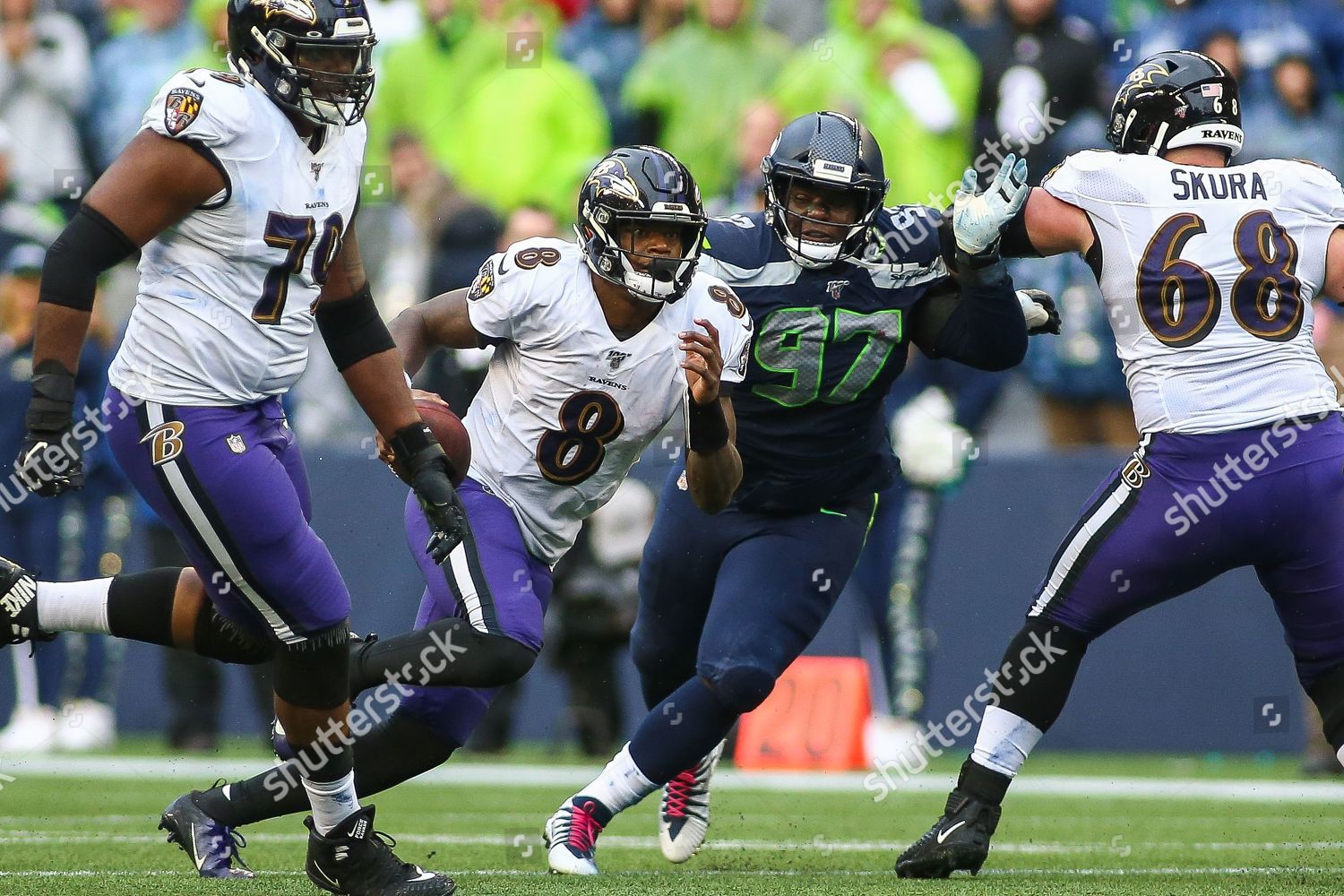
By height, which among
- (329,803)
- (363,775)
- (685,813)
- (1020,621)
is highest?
(329,803)

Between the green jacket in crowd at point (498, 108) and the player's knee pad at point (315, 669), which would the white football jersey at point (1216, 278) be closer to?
the player's knee pad at point (315, 669)

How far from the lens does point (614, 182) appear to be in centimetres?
438

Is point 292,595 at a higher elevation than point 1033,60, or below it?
below

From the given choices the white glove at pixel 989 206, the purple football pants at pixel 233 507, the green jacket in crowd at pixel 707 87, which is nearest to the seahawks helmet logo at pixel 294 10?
the purple football pants at pixel 233 507

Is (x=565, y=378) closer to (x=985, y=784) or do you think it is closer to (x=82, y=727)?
(x=985, y=784)

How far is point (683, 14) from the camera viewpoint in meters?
9.00

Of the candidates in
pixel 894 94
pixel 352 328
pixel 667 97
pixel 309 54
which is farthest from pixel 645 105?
pixel 309 54

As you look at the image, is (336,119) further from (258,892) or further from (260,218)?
(258,892)

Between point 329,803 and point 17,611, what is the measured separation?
828mm

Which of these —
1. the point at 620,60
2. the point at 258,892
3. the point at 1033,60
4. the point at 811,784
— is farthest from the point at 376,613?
the point at 258,892

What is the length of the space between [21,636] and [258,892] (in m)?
0.78

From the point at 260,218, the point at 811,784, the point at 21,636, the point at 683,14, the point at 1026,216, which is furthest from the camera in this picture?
the point at 683,14

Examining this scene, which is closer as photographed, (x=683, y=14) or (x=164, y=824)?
(x=164, y=824)

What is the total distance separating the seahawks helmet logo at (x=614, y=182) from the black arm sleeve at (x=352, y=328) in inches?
26.8
